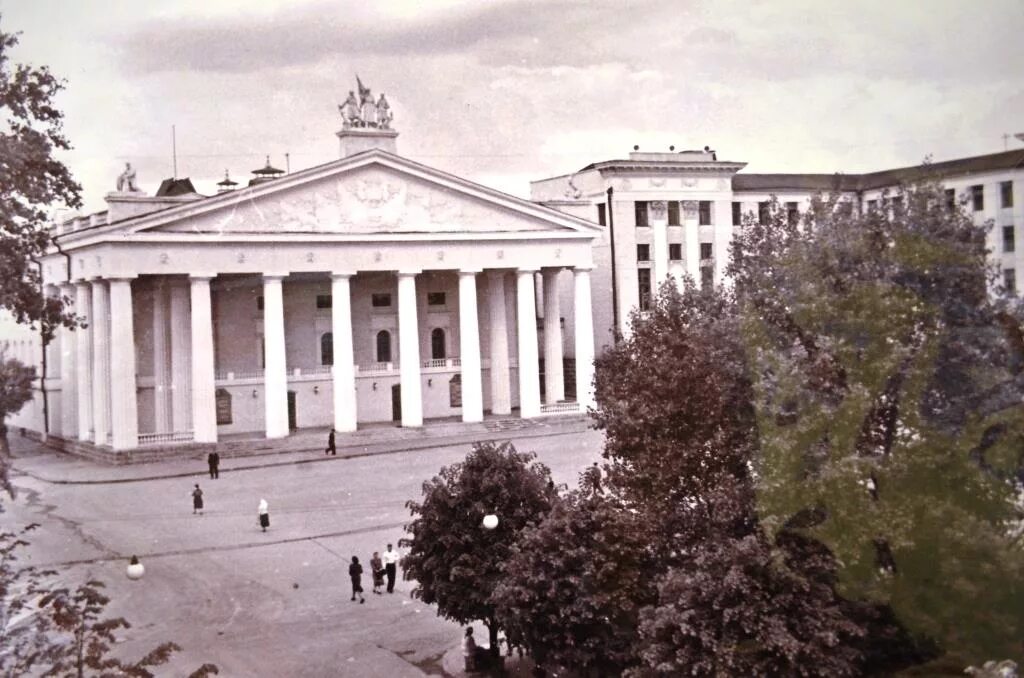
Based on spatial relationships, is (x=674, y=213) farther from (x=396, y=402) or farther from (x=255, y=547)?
(x=255, y=547)

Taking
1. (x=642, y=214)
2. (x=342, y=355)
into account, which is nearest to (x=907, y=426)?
(x=342, y=355)

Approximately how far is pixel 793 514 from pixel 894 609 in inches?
Result: 69.7

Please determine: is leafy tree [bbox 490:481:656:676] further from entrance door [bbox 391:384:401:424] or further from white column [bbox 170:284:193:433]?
entrance door [bbox 391:384:401:424]

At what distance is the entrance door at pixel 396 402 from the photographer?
4288 centimetres

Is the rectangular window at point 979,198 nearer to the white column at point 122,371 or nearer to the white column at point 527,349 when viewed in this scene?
the white column at point 527,349

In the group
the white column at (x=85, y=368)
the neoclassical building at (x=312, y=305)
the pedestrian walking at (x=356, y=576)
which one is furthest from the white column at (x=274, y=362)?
the pedestrian walking at (x=356, y=576)

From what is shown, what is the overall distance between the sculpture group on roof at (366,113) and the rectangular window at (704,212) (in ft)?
52.7

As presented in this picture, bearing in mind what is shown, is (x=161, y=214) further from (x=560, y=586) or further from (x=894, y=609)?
(x=894, y=609)

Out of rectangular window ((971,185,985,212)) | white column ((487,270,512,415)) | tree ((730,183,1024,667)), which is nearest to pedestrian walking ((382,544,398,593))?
tree ((730,183,1024,667))

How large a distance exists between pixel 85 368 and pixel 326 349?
8293 millimetres

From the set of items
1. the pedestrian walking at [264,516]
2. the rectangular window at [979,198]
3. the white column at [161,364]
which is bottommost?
the pedestrian walking at [264,516]

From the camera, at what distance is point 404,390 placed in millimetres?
40688

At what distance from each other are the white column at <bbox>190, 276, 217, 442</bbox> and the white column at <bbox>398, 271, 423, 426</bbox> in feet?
21.5

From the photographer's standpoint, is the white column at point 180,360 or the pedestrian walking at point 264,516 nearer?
the pedestrian walking at point 264,516
